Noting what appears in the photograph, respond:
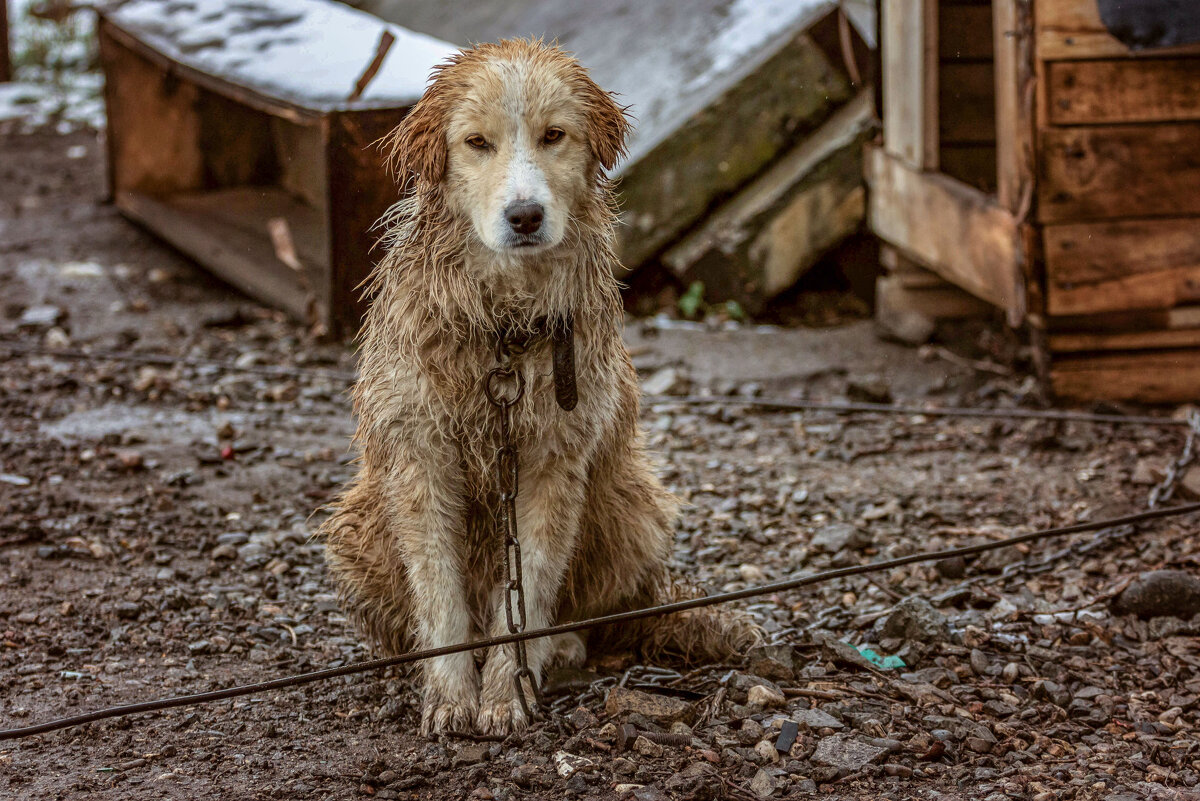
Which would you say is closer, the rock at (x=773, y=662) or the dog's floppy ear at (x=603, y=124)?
the dog's floppy ear at (x=603, y=124)

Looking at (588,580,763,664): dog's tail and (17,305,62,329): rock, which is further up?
(17,305,62,329): rock

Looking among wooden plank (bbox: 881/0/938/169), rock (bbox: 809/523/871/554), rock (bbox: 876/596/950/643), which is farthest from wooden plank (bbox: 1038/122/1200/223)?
rock (bbox: 876/596/950/643)

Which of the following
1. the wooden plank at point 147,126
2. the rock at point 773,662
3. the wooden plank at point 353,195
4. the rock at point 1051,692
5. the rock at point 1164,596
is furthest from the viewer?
the wooden plank at point 147,126

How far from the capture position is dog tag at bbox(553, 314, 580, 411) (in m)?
3.13

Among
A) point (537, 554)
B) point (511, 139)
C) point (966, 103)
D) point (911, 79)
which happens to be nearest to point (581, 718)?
point (537, 554)

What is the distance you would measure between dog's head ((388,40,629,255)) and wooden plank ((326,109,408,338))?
9.71ft

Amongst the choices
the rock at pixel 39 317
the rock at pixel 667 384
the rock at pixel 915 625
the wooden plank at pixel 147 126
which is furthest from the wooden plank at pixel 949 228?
the wooden plank at pixel 147 126

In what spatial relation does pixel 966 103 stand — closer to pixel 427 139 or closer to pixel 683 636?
pixel 683 636

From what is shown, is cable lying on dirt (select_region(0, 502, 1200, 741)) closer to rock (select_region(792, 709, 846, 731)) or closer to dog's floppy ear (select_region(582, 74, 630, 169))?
rock (select_region(792, 709, 846, 731))

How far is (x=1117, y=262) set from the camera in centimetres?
530

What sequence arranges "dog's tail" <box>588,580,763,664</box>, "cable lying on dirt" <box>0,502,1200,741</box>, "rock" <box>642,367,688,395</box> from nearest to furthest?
1. "cable lying on dirt" <box>0,502,1200,741</box>
2. "dog's tail" <box>588,580,763,664</box>
3. "rock" <box>642,367,688,395</box>

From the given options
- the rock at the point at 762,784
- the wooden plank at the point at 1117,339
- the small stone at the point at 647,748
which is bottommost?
the rock at the point at 762,784

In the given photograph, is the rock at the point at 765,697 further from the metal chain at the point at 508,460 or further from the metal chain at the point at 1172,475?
the metal chain at the point at 1172,475

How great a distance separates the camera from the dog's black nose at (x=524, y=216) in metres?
2.87
